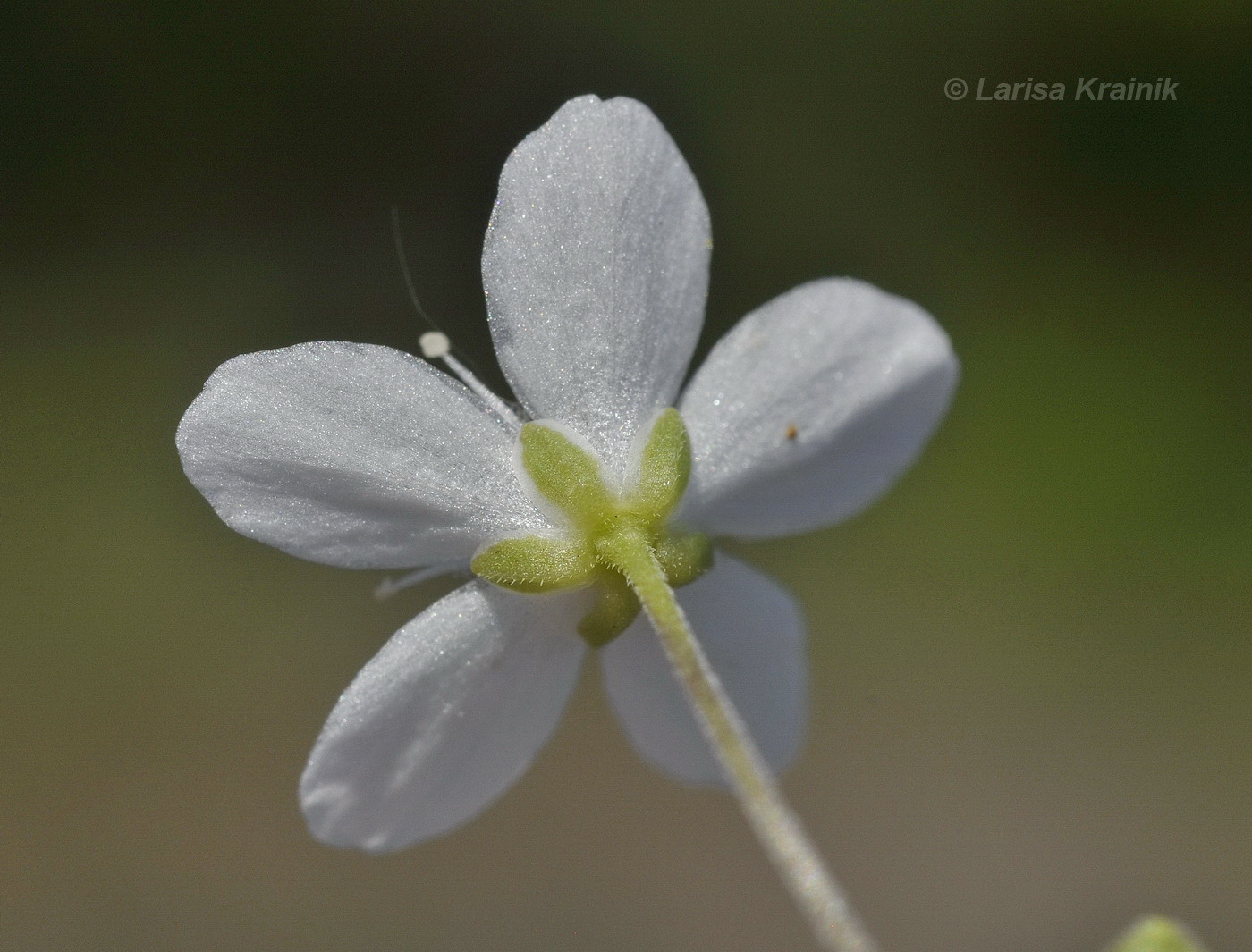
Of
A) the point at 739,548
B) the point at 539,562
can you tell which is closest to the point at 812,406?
the point at 539,562

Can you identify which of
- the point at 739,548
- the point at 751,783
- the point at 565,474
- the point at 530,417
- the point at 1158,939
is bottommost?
the point at 1158,939

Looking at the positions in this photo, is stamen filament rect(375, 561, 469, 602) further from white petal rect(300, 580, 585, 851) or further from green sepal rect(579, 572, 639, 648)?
green sepal rect(579, 572, 639, 648)

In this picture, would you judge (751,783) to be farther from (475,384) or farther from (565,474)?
(475,384)

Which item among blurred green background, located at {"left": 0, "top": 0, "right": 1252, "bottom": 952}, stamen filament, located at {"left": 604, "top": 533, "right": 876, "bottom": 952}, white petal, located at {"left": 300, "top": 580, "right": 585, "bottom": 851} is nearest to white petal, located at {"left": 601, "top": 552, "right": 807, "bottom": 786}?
white petal, located at {"left": 300, "top": 580, "right": 585, "bottom": 851}

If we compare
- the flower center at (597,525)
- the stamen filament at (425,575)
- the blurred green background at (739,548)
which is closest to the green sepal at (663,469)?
the flower center at (597,525)

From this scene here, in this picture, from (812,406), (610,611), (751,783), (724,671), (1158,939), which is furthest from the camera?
(724,671)

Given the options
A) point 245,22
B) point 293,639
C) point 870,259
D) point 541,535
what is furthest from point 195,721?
point 541,535

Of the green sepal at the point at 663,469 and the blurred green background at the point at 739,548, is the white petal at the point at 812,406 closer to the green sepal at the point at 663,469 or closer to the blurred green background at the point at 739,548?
the green sepal at the point at 663,469
